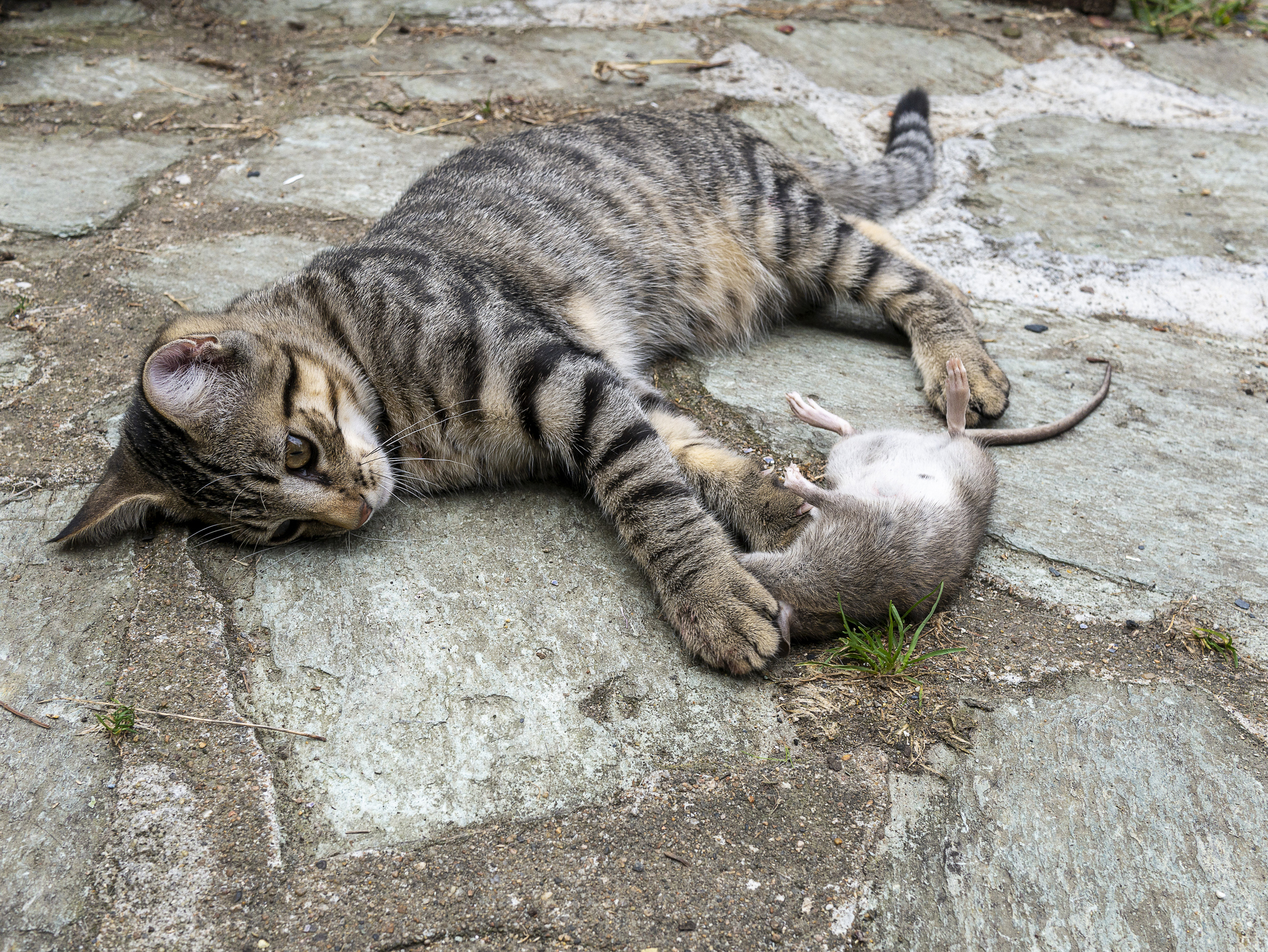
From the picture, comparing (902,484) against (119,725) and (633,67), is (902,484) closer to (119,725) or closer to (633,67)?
(119,725)

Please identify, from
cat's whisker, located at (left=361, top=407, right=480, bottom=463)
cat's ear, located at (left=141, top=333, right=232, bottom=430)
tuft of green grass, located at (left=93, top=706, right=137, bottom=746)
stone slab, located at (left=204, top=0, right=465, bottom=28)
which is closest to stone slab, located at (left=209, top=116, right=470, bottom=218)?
stone slab, located at (left=204, top=0, right=465, bottom=28)

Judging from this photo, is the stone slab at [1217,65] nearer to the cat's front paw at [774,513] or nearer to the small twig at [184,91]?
the cat's front paw at [774,513]

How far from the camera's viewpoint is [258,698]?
1928 mm

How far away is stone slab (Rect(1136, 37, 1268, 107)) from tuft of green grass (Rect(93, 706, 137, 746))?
214 inches

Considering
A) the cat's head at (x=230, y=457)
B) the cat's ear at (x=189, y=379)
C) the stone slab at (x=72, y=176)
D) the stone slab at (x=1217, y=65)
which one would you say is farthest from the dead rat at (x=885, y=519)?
the stone slab at (x=1217, y=65)

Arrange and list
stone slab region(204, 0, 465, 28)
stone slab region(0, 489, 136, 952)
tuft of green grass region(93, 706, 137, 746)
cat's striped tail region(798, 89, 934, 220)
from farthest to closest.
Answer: stone slab region(204, 0, 465, 28)
cat's striped tail region(798, 89, 934, 220)
tuft of green grass region(93, 706, 137, 746)
stone slab region(0, 489, 136, 952)

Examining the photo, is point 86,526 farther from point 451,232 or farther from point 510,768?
point 451,232

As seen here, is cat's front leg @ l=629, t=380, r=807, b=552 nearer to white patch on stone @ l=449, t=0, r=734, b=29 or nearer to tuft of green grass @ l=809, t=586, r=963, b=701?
tuft of green grass @ l=809, t=586, r=963, b=701

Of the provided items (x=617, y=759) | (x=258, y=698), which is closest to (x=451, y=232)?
(x=258, y=698)

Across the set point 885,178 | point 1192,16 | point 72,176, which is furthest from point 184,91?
point 1192,16

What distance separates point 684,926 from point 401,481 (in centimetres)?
150

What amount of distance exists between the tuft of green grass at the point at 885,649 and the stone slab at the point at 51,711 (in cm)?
156

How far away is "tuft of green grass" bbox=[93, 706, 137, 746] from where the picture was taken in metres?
1.79

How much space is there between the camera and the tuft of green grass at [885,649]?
2096mm
